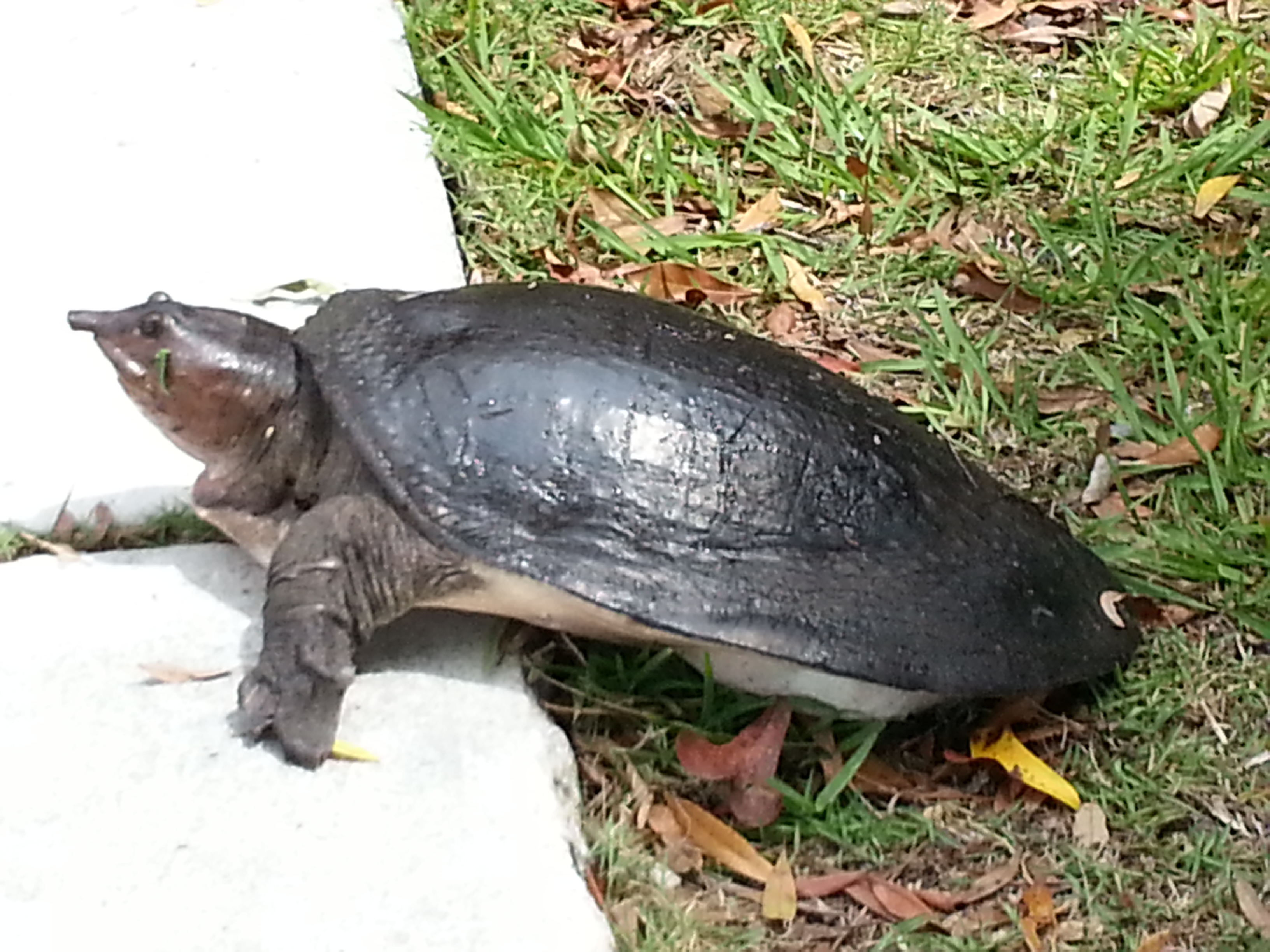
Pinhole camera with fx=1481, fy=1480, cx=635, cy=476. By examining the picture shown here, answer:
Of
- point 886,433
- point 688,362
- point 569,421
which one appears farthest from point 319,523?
point 886,433

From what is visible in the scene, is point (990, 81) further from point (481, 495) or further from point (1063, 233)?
point (481, 495)

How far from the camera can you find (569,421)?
176 cm

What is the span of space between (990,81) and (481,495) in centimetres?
207

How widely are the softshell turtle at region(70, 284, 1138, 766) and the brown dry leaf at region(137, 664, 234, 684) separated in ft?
0.39

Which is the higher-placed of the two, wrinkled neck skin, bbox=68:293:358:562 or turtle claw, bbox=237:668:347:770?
wrinkled neck skin, bbox=68:293:358:562

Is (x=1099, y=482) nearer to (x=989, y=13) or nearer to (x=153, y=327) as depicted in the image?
(x=153, y=327)

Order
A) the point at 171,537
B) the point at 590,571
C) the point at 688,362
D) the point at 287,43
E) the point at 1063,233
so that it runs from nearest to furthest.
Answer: the point at 590,571 → the point at 688,362 → the point at 171,537 → the point at 1063,233 → the point at 287,43

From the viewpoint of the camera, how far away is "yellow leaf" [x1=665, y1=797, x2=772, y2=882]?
1791mm

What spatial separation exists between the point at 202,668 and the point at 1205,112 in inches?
96.1

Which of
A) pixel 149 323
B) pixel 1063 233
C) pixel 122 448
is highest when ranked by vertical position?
pixel 149 323

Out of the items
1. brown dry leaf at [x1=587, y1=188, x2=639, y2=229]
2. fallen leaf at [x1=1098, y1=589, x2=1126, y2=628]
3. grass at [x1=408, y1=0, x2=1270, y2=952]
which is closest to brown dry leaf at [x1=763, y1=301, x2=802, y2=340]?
grass at [x1=408, y1=0, x2=1270, y2=952]

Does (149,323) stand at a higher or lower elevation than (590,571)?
higher

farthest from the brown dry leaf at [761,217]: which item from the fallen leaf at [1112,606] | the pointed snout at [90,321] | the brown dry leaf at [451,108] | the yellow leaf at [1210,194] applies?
the pointed snout at [90,321]

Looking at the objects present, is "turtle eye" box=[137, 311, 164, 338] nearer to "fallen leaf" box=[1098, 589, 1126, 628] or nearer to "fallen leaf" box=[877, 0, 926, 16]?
"fallen leaf" box=[1098, 589, 1126, 628]
